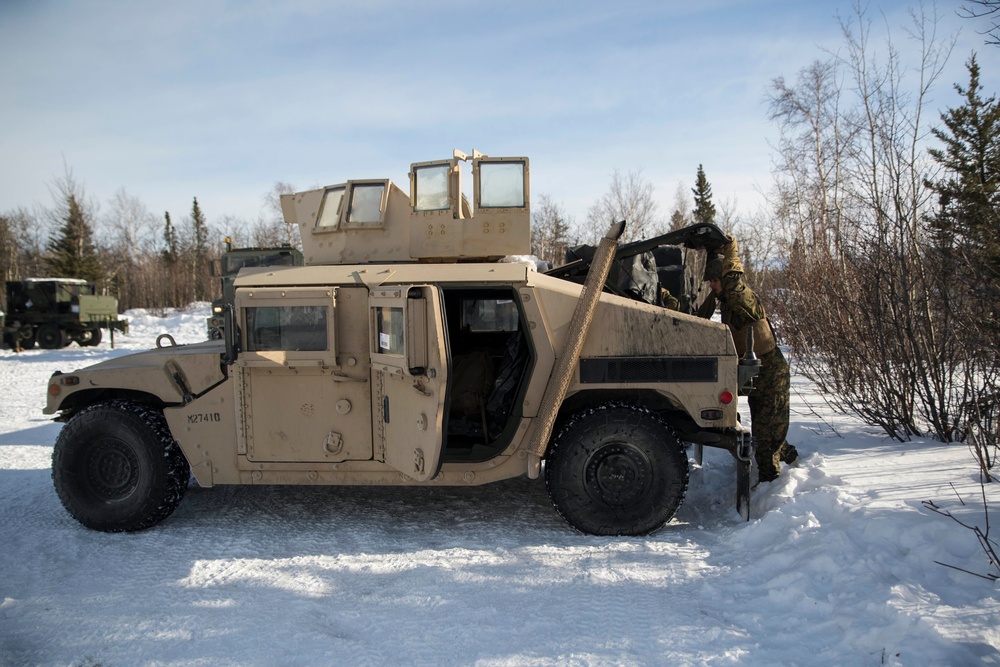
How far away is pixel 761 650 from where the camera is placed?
3.07 metres

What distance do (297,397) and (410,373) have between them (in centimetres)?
110

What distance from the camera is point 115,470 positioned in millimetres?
4785

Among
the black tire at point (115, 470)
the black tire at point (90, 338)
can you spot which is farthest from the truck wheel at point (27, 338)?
the black tire at point (115, 470)

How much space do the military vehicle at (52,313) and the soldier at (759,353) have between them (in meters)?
21.8

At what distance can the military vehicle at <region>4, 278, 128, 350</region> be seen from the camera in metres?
21.5

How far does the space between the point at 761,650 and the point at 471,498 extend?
283 centimetres

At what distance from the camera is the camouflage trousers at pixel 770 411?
17.1ft

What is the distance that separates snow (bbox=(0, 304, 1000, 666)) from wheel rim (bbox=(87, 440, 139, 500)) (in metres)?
0.30

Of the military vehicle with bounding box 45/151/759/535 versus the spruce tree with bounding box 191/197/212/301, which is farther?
the spruce tree with bounding box 191/197/212/301

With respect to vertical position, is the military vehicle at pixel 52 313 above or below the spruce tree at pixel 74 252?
below

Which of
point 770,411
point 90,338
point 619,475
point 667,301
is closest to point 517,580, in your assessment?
point 619,475

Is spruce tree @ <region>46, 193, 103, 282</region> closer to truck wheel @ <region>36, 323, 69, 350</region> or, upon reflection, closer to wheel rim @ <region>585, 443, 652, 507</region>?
truck wheel @ <region>36, 323, 69, 350</region>

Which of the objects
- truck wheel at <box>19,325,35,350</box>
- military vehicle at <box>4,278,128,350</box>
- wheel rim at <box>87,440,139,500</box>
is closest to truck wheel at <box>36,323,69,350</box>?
military vehicle at <box>4,278,128,350</box>

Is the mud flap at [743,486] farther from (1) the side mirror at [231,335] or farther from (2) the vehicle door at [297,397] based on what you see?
(1) the side mirror at [231,335]
